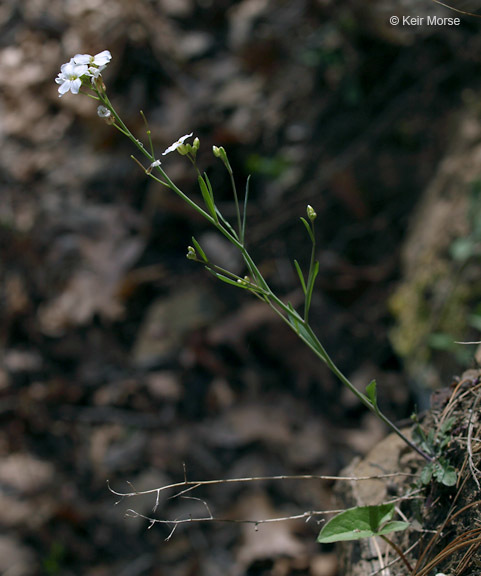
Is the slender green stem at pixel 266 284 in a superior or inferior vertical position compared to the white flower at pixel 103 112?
inferior

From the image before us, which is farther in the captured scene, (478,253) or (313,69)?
(313,69)

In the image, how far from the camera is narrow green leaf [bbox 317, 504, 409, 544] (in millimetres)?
950

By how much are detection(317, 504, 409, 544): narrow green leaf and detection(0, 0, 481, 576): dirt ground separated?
932mm

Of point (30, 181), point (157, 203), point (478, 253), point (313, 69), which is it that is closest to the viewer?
point (478, 253)

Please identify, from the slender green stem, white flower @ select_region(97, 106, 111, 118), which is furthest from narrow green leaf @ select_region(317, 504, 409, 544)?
white flower @ select_region(97, 106, 111, 118)

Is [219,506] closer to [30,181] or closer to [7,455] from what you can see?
[7,455]

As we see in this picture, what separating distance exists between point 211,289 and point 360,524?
5.60ft

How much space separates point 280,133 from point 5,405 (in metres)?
1.96

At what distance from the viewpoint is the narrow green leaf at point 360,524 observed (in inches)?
37.4

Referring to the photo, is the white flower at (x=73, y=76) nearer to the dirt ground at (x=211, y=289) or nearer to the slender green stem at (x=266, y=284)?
the slender green stem at (x=266, y=284)

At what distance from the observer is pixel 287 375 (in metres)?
→ 2.33

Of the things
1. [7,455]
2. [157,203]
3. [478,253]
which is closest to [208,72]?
[157,203]

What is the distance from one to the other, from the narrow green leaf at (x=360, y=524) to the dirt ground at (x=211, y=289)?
932 mm

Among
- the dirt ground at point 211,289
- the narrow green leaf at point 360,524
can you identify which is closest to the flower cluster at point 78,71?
the narrow green leaf at point 360,524
